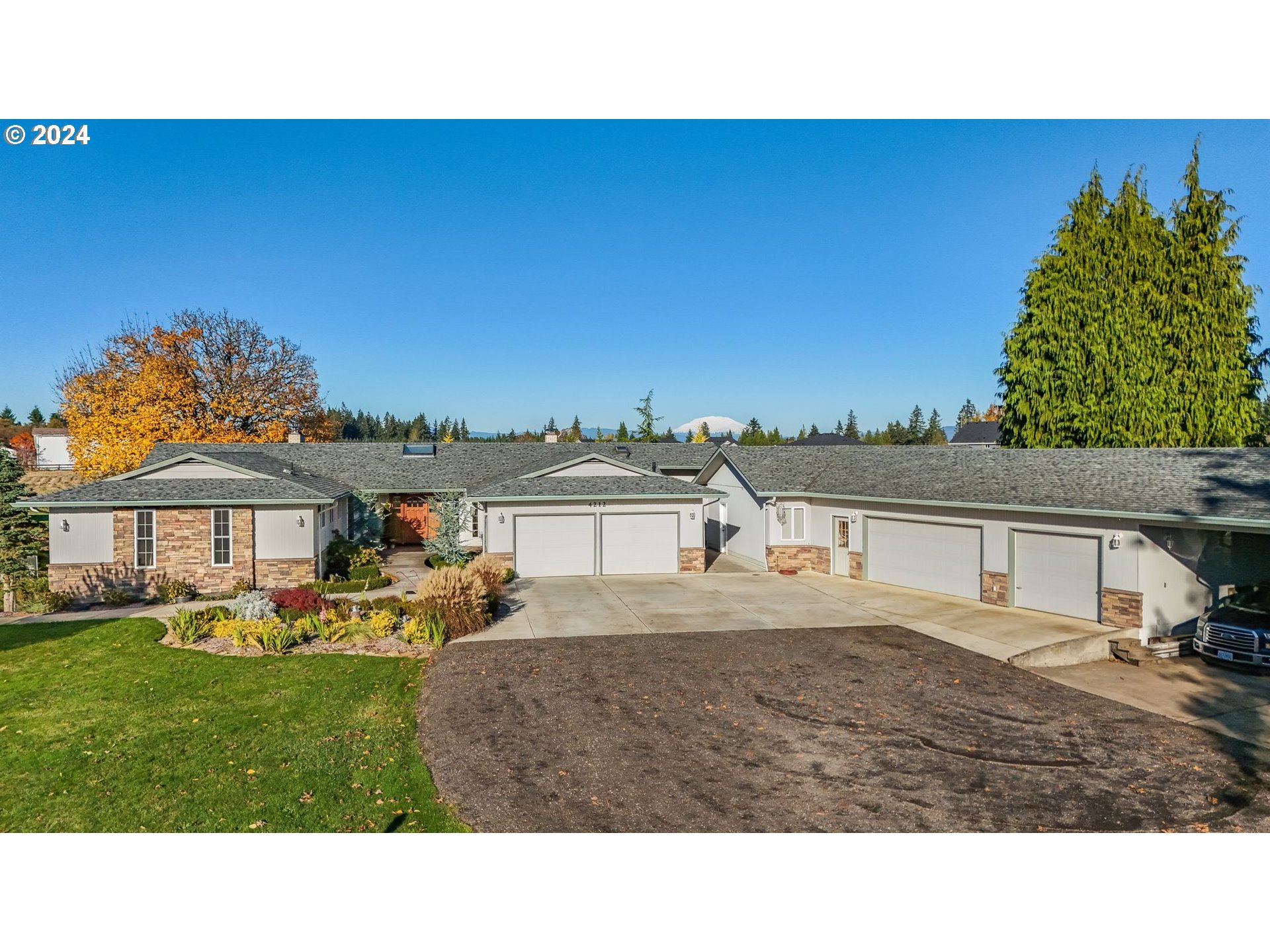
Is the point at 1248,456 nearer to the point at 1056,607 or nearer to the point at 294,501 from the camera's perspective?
the point at 1056,607

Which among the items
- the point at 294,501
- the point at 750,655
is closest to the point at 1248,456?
the point at 750,655

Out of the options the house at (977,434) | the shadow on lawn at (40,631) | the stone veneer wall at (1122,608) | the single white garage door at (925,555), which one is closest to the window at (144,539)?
the shadow on lawn at (40,631)

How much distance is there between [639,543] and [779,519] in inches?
189

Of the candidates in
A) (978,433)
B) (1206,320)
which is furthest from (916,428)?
(1206,320)

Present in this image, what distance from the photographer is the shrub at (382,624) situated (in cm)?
1293

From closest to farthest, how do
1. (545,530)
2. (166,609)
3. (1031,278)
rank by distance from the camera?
(166,609)
(545,530)
(1031,278)

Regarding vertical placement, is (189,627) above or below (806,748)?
above

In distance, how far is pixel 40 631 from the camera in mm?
13789

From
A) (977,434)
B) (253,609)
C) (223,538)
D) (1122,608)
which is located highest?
(977,434)

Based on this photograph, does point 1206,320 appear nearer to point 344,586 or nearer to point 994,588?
point 994,588

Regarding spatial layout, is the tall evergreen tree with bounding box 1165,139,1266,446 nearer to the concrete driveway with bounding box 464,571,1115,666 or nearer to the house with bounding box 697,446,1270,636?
the house with bounding box 697,446,1270,636

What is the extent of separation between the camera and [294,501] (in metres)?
17.9

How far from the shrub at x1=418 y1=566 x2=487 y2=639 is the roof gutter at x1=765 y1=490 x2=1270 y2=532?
11.3 meters
